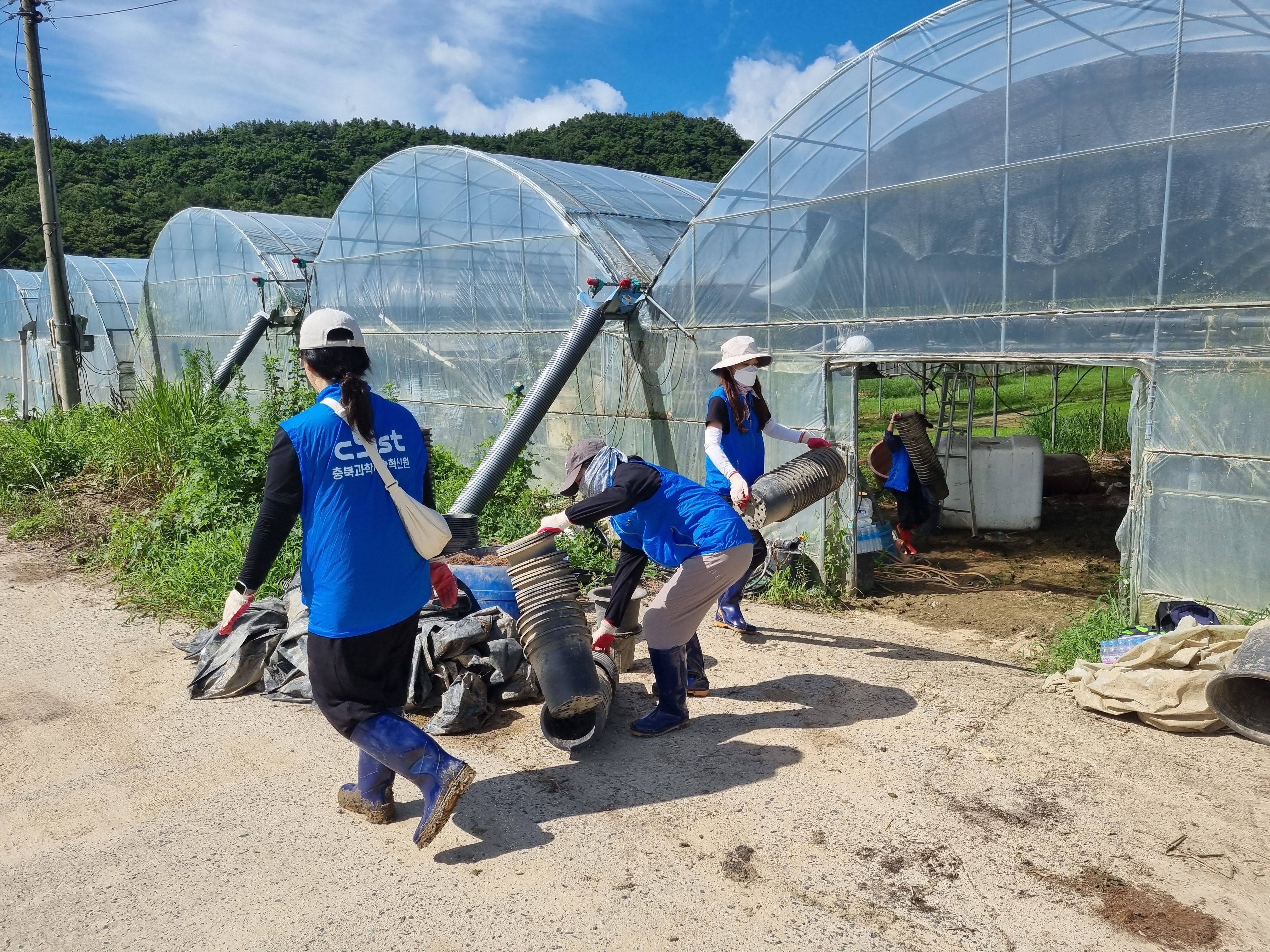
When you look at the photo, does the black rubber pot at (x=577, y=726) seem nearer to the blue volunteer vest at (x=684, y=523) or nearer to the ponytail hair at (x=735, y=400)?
the blue volunteer vest at (x=684, y=523)

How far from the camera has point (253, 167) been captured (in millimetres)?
28797

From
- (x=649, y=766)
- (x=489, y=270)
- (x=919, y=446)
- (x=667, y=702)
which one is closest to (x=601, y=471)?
(x=667, y=702)

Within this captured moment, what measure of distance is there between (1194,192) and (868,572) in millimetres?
3458

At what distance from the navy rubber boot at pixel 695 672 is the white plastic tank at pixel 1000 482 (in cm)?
572

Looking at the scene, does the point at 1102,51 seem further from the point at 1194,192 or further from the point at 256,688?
the point at 256,688

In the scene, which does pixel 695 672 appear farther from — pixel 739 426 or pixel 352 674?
pixel 352 674

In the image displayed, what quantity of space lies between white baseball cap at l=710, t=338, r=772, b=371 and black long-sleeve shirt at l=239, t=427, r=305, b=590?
2847 millimetres

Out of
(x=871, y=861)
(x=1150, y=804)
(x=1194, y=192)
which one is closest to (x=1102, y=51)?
(x=1194, y=192)

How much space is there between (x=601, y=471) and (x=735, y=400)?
156 centimetres

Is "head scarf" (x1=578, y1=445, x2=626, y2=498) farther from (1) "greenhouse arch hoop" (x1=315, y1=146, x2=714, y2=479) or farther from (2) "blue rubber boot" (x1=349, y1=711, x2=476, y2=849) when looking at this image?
(1) "greenhouse arch hoop" (x1=315, y1=146, x2=714, y2=479)

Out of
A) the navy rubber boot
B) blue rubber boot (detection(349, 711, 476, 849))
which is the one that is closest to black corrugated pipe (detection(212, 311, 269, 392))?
the navy rubber boot

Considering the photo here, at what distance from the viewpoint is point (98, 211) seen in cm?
2680

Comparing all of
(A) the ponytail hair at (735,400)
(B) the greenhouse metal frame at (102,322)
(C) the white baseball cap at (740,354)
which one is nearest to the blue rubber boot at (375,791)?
(A) the ponytail hair at (735,400)

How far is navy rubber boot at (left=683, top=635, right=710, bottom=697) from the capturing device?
4809mm
